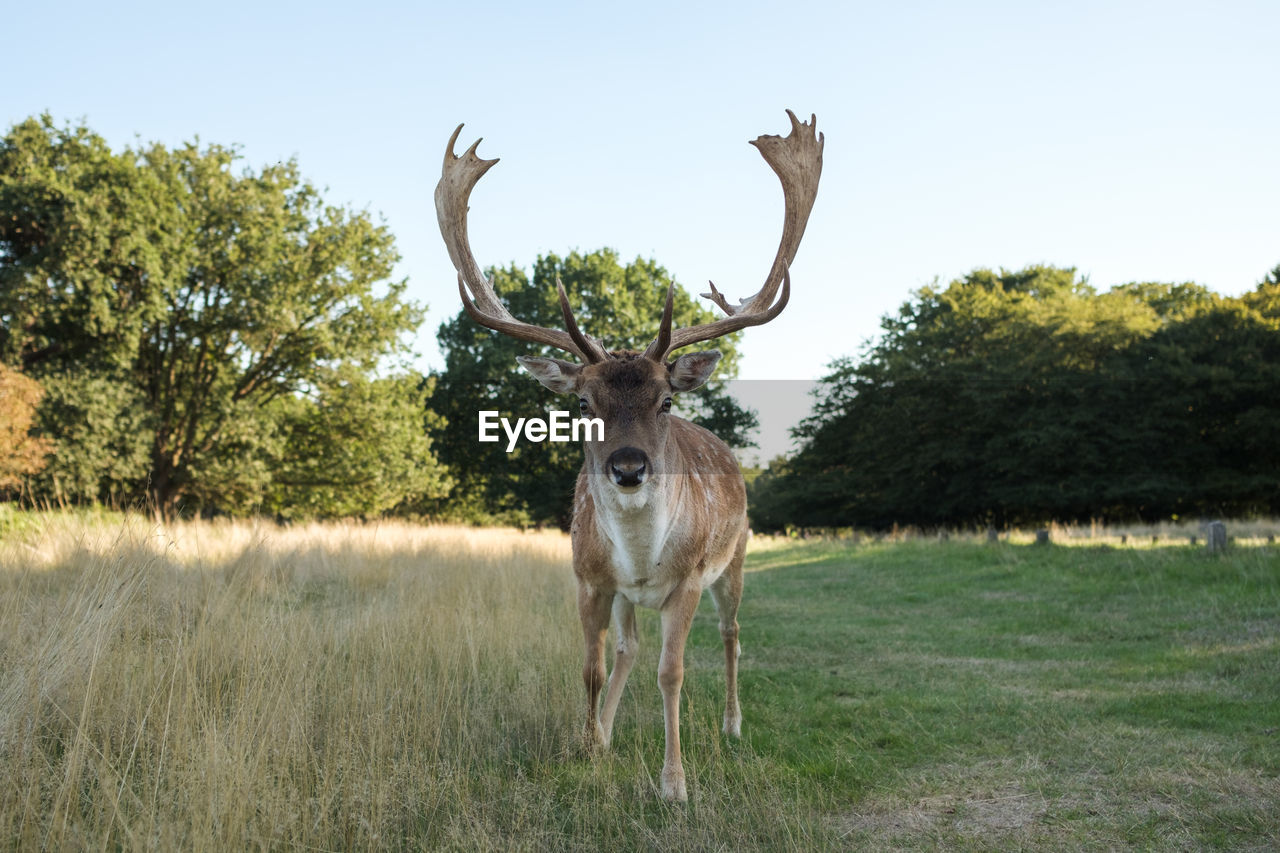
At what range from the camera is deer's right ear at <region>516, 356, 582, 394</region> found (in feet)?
15.1

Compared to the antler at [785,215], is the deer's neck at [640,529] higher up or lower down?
lower down

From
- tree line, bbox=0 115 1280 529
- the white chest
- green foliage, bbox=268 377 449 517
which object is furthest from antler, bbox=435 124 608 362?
green foliage, bbox=268 377 449 517

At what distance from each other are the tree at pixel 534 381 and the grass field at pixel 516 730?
21294mm

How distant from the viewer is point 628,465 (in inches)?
155

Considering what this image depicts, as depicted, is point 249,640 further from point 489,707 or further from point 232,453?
point 232,453

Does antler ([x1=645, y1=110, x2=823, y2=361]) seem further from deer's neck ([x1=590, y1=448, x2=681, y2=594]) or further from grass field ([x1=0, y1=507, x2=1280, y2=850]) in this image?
grass field ([x1=0, y1=507, x2=1280, y2=850])

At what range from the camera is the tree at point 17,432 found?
16.2m

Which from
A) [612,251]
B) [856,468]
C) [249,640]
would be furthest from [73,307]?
[856,468]

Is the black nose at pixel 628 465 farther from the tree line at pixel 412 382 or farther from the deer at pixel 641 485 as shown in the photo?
the tree line at pixel 412 382

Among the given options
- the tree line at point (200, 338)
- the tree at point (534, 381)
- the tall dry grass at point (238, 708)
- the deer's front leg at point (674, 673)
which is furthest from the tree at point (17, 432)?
the deer's front leg at point (674, 673)

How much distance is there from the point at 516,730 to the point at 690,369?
218 centimetres

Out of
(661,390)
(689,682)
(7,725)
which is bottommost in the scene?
(689,682)

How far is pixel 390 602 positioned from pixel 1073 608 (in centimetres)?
814

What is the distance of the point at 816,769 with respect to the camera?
435cm
